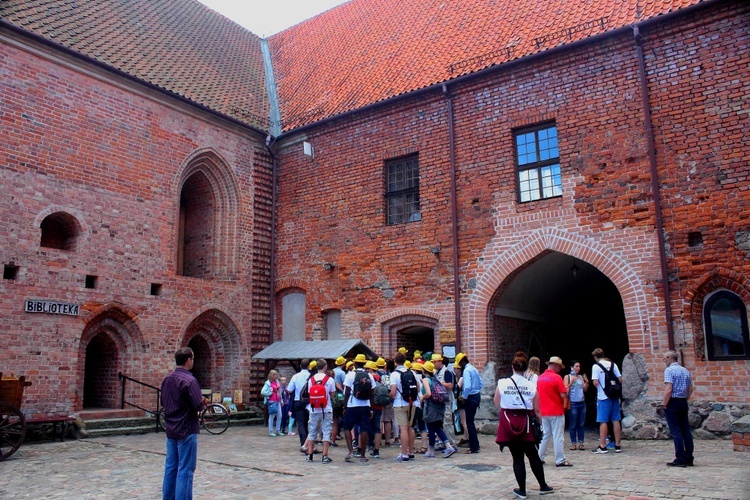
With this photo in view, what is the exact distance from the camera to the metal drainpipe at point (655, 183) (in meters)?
11.6

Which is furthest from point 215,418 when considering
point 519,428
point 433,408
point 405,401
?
point 519,428

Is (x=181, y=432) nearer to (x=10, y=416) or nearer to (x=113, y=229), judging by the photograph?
(x=10, y=416)

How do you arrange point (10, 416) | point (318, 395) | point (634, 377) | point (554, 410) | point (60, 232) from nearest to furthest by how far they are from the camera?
point (554, 410), point (318, 395), point (10, 416), point (634, 377), point (60, 232)

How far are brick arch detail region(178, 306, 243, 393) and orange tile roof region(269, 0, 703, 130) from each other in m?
5.68

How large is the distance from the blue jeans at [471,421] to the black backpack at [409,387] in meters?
1.23

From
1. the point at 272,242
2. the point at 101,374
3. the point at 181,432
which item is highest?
the point at 272,242

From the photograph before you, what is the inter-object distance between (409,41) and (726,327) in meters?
11.1

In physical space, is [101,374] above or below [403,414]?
above

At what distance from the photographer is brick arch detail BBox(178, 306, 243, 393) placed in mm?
16219

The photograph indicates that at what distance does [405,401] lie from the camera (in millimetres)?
9773

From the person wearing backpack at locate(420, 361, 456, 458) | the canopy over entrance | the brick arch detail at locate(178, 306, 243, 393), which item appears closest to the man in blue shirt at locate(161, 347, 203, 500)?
the person wearing backpack at locate(420, 361, 456, 458)

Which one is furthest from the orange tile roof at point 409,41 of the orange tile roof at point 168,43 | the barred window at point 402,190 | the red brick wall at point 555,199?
the barred window at point 402,190

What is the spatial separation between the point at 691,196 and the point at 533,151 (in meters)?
3.40

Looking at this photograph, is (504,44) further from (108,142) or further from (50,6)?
(50,6)
